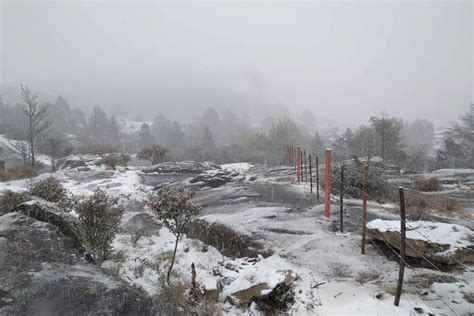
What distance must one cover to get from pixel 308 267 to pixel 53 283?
4856mm

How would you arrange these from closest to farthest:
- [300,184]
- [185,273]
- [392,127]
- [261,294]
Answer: [261,294] < [185,273] < [300,184] < [392,127]

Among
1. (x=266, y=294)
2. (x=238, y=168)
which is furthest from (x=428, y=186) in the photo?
(x=238, y=168)

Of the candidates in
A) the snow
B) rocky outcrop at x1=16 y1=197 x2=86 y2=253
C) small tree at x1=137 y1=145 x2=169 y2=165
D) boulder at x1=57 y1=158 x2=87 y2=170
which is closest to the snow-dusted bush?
rocky outcrop at x1=16 y1=197 x2=86 y2=253

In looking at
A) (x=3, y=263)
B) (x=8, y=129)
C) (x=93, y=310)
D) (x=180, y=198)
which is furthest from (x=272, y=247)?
(x=8, y=129)

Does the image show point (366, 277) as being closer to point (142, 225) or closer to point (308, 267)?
point (308, 267)

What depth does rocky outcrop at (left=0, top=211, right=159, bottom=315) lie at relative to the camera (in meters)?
4.08

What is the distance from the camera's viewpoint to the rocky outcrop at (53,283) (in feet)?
13.4

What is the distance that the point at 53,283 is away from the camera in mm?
4469

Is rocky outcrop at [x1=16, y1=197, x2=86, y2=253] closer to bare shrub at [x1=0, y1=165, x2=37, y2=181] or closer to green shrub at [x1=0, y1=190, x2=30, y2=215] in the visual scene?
green shrub at [x1=0, y1=190, x2=30, y2=215]

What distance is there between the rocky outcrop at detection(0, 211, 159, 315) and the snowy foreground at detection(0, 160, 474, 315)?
138cm

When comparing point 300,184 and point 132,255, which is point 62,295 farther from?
point 300,184

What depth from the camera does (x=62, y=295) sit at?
4.27 meters

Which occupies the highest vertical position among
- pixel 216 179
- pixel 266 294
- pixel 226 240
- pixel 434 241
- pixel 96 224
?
pixel 96 224

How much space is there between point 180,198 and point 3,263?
3.21 meters
